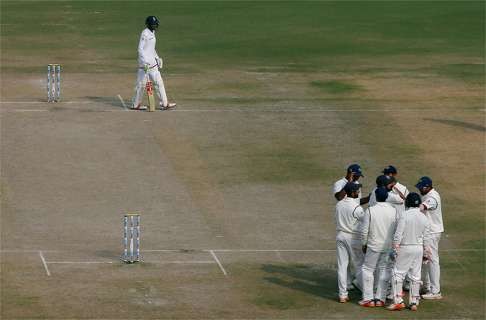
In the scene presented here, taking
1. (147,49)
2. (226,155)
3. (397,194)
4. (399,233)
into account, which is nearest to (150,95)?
(147,49)

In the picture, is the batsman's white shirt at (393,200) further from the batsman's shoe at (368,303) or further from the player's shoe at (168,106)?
the player's shoe at (168,106)

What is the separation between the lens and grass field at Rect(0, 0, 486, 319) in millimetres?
27438

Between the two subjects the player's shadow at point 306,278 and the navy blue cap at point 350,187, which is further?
the player's shadow at point 306,278

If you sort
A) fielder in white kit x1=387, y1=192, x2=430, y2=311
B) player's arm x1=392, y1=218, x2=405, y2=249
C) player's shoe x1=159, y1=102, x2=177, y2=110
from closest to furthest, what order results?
player's arm x1=392, y1=218, x2=405, y2=249
fielder in white kit x1=387, y1=192, x2=430, y2=311
player's shoe x1=159, y1=102, x2=177, y2=110

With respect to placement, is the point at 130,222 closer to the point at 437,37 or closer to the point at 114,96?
the point at 114,96

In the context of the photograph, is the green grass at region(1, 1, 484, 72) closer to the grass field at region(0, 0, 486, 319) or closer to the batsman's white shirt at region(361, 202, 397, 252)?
the grass field at region(0, 0, 486, 319)

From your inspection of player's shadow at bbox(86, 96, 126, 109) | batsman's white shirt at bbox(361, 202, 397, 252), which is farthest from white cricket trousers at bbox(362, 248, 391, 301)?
player's shadow at bbox(86, 96, 126, 109)

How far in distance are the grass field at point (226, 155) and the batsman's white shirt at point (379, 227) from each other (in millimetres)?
1275

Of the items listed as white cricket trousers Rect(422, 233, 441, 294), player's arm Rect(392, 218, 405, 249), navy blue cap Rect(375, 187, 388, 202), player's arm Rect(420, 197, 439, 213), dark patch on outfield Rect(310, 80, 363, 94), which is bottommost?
white cricket trousers Rect(422, 233, 441, 294)

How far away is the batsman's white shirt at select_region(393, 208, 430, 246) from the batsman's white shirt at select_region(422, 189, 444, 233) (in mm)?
787

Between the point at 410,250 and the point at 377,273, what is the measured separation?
2.46ft

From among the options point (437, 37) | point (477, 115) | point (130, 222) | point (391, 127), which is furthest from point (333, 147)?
point (437, 37)

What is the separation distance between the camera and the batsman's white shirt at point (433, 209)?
2702cm

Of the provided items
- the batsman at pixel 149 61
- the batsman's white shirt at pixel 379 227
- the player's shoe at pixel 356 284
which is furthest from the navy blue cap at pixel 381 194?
the batsman at pixel 149 61
